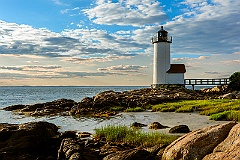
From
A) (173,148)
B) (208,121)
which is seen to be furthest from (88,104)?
(173,148)

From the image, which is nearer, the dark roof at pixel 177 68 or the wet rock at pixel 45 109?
the wet rock at pixel 45 109

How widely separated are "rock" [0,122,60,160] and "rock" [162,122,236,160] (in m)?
4.87

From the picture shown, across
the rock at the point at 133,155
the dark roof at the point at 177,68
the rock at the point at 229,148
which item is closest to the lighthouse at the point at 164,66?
the dark roof at the point at 177,68

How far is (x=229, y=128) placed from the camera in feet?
30.4

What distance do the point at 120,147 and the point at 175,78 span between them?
48877 millimetres

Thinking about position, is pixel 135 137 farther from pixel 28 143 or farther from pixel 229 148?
pixel 229 148

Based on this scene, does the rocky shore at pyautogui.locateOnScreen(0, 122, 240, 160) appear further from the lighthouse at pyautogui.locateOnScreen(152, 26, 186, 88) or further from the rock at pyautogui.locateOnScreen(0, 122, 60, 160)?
the lighthouse at pyautogui.locateOnScreen(152, 26, 186, 88)

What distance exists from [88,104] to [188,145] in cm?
2727

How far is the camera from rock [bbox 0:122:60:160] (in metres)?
11.9

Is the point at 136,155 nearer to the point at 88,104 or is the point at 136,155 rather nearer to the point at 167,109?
the point at 167,109

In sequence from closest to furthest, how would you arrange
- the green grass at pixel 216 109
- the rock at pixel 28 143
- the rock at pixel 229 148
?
the rock at pixel 229 148 → the rock at pixel 28 143 → the green grass at pixel 216 109

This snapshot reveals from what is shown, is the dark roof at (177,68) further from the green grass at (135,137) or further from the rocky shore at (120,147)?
the rocky shore at (120,147)

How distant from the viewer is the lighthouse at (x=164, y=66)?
59938mm

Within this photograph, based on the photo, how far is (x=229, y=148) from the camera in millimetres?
8289
